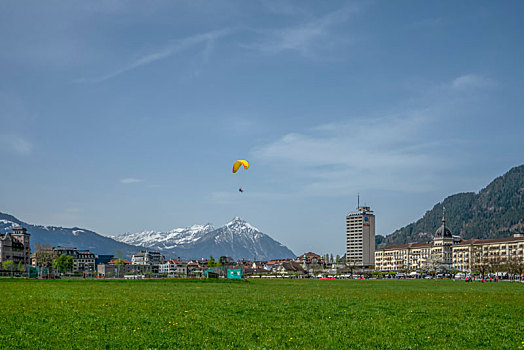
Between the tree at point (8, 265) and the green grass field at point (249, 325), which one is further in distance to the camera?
the tree at point (8, 265)

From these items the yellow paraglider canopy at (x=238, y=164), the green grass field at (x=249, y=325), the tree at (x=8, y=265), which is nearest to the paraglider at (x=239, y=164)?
the yellow paraglider canopy at (x=238, y=164)

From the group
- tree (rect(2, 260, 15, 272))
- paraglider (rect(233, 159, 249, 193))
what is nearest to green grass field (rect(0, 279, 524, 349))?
paraglider (rect(233, 159, 249, 193))

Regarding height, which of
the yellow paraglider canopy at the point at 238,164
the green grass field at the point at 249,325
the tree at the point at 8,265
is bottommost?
the tree at the point at 8,265

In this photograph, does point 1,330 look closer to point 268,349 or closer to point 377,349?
point 268,349

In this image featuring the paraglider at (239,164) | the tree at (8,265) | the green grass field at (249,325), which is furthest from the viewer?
the tree at (8,265)

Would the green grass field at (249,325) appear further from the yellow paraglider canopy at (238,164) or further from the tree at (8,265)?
the tree at (8,265)

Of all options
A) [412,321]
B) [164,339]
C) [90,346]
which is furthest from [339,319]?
[90,346]

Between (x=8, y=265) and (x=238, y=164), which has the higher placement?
(x=238, y=164)

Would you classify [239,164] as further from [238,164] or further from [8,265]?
[8,265]

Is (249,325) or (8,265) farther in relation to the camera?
(8,265)

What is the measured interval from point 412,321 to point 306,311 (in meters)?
6.16

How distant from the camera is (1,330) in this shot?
21.9 metres

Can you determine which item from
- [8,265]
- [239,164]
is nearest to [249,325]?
[239,164]

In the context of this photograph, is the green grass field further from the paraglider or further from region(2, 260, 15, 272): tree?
region(2, 260, 15, 272): tree
